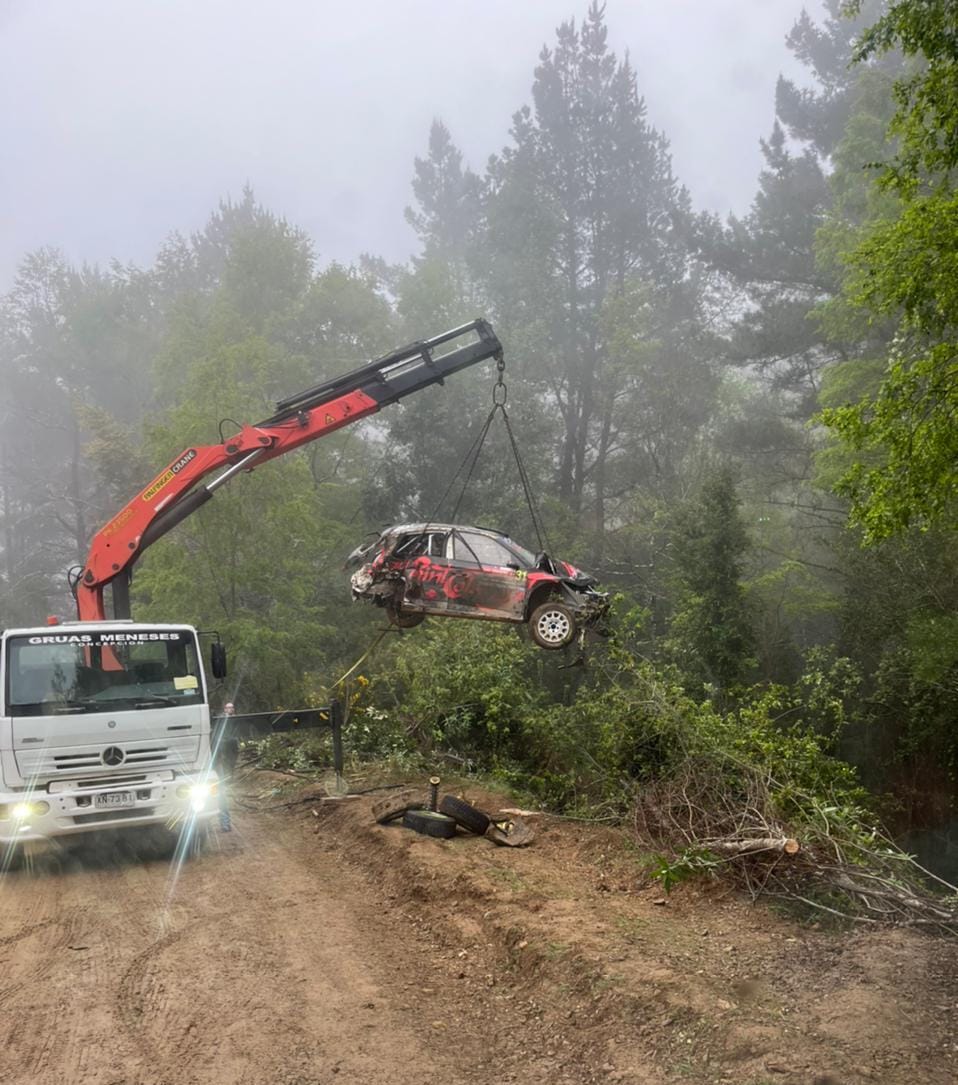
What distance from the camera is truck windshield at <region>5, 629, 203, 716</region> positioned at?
30.1 ft

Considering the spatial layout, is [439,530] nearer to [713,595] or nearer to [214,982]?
→ [214,982]

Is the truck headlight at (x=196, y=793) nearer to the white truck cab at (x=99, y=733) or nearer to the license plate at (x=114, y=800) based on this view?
the white truck cab at (x=99, y=733)

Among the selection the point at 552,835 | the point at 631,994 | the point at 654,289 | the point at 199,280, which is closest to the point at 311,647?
the point at 552,835

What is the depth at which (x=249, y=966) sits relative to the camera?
6332mm

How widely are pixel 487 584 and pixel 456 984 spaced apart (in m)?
5.67

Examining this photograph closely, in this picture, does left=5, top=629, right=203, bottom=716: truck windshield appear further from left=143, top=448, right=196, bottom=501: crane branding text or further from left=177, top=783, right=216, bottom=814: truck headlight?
left=143, top=448, right=196, bottom=501: crane branding text

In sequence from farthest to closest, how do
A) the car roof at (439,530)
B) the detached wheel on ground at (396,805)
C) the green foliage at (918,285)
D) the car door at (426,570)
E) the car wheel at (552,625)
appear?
the car roof at (439,530)
the car door at (426,570)
the car wheel at (552,625)
the detached wheel on ground at (396,805)
the green foliage at (918,285)

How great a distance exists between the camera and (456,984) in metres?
6.08

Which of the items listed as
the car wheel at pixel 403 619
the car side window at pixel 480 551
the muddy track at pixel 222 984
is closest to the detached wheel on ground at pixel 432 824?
the muddy track at pixel 222 984

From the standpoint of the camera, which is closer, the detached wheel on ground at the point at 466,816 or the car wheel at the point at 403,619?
the detached wheel on ground at the point at 466,816

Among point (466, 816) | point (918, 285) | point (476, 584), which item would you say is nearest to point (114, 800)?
point (466, 816)

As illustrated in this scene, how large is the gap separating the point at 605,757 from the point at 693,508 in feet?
40.4

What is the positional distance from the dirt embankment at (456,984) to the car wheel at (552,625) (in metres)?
2.72

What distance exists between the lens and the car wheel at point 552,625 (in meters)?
10.7
